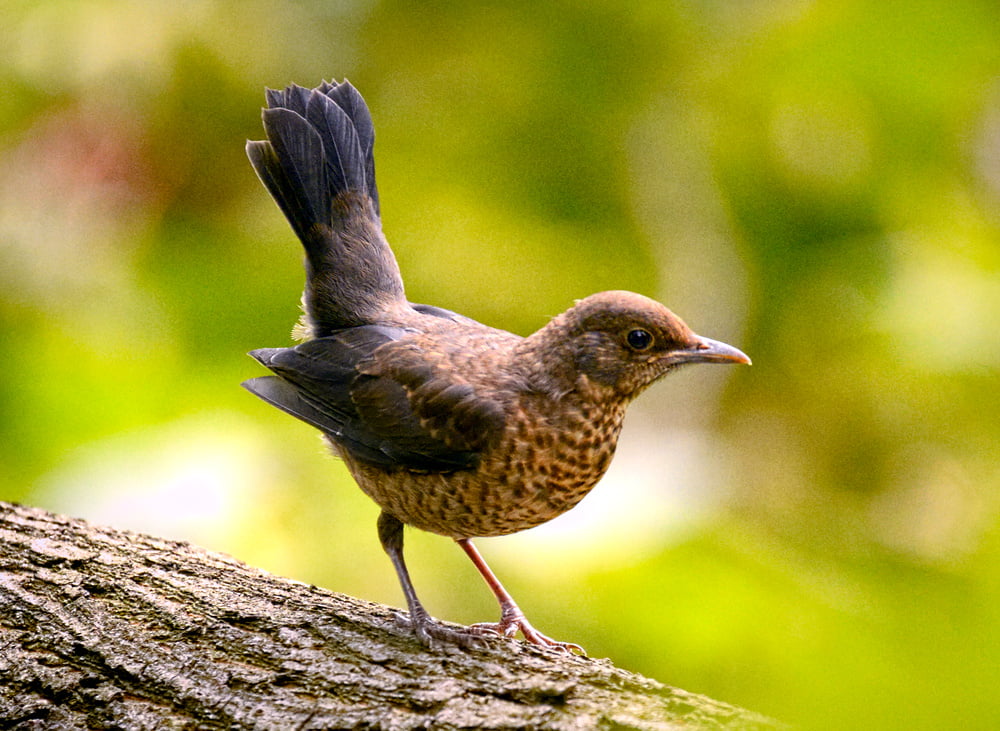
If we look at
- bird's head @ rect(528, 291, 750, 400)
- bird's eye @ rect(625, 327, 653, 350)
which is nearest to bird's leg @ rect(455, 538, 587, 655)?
bird's head @ rect(528, 291, 750, 400)

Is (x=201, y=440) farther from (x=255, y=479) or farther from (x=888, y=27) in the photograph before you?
(x=888, y=27)

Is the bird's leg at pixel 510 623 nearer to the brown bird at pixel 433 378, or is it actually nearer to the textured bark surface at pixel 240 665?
the brown bird at pixel 433 378

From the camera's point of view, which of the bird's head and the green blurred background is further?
the green blurred background

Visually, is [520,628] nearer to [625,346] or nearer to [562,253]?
[625,346]

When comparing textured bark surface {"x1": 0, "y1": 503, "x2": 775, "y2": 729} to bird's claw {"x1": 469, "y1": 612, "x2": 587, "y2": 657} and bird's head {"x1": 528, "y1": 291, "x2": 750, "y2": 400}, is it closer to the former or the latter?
bird's claw {"x1": 469, "y1": 612, "x2": 587, "y2": 657}

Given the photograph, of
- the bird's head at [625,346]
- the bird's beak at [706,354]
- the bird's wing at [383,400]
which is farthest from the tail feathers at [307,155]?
the bird's beak at [706,354]

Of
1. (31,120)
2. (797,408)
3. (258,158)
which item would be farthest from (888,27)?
(31,120)
